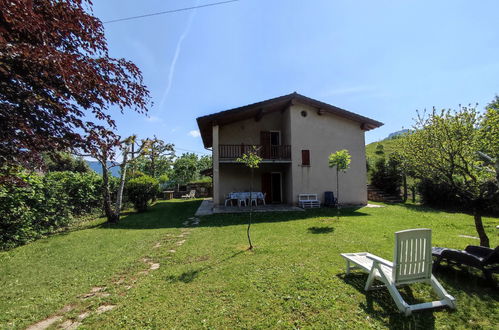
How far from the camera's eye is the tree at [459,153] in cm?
461

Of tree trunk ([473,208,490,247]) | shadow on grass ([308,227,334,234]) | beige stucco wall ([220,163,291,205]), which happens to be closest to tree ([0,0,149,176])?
shadow on grass ([308,227,334,234])

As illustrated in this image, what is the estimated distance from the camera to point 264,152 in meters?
13.8

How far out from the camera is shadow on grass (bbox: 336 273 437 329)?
101 inches

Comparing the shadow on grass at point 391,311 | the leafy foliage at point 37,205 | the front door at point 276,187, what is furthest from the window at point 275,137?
the shadow on grass at point 391,311

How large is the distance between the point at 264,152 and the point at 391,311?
11350 millimetres

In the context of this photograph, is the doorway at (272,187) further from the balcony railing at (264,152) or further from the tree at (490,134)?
the tree at (490,134)

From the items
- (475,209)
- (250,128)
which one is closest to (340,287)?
(475,209)

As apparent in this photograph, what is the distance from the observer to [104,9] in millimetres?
5051

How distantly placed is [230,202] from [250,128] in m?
5.09

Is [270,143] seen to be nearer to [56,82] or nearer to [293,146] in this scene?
[293,146]

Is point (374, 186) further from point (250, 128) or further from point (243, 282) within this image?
point (243, 282)

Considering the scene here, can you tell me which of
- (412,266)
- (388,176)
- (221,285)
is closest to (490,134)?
(412,266)

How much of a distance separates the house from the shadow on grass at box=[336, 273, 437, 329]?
32.2 feet

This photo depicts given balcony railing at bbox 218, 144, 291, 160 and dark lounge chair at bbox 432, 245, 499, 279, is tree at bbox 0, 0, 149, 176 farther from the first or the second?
balcony railing at bbox 218, 144, 291, 160
